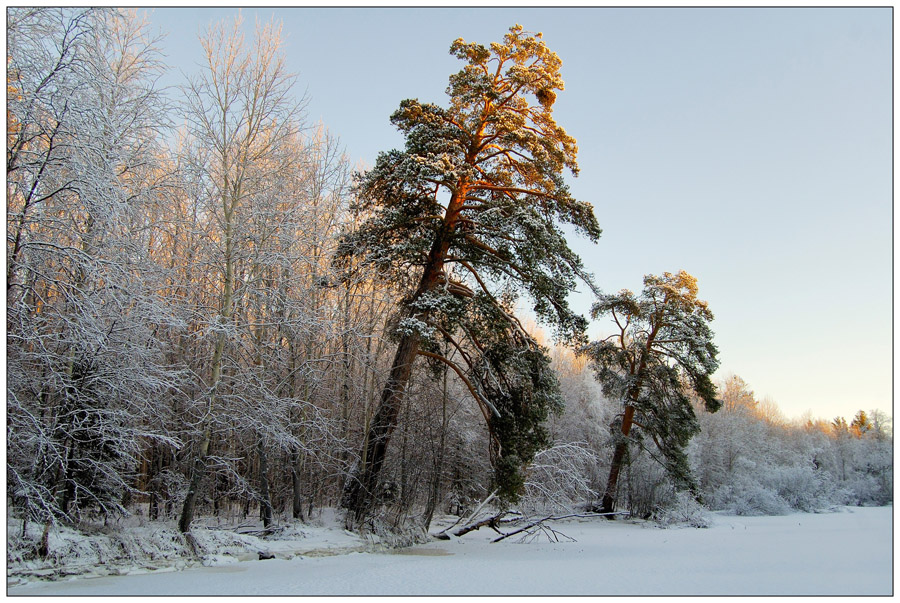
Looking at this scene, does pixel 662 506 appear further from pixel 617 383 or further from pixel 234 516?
pixel 234 516

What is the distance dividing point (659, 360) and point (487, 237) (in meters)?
14.2

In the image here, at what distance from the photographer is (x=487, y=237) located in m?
13.5

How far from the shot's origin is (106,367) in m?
8.83

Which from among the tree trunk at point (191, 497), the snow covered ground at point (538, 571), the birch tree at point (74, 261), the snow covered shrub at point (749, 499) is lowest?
the snow covered shrub at point (749, 499)

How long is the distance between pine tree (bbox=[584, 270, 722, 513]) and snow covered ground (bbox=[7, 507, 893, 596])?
768 cm

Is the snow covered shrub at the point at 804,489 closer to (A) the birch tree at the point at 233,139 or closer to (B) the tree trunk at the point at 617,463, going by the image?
(B) the tree trunk at the point at 617,463

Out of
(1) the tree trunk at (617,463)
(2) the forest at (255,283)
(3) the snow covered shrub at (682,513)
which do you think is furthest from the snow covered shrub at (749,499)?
(2) the forest at (255,283)

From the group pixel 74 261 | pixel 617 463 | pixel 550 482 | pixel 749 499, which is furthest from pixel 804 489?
pixel 74 261

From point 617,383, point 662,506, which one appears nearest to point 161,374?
point 617,383

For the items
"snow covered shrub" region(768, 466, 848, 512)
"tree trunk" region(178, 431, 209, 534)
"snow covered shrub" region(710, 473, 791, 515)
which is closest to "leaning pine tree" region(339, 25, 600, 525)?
"tree trunk" region(178, 431, 209, 534)

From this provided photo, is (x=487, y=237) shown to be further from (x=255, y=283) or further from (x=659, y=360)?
(x=659, y=360)

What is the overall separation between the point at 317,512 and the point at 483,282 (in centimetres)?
785

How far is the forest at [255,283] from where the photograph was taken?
7.47 meters

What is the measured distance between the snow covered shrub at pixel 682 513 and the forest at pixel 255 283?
23.5ft
